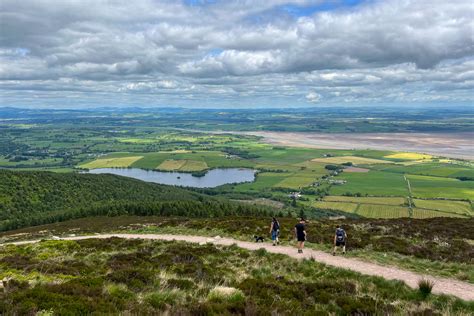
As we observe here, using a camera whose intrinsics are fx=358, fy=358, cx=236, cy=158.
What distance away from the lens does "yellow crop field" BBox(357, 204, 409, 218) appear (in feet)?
323

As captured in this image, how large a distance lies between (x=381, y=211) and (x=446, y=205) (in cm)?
2113

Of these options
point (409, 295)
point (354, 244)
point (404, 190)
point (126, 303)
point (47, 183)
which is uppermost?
point (126, 303)

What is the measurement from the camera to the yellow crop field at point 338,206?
110 m

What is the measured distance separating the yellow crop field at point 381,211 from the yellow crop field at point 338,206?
240 cm

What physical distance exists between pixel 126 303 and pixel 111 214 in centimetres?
6160

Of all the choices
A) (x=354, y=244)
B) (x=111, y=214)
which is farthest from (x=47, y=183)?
(x=354, y=244)

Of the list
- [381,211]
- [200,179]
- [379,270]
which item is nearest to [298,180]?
[200,179]

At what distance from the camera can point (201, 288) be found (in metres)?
14.1

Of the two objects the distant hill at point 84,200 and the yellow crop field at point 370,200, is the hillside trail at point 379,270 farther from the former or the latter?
the yellow crop field at point 370,200

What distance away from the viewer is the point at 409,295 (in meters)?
14.6

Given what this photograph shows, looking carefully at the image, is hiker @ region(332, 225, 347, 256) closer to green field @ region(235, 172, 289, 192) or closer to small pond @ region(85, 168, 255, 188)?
green field @ region(235, 172, 289, 192)

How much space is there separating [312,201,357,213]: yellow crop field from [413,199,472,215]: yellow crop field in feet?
62.6

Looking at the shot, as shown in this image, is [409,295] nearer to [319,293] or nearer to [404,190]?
[319,293]

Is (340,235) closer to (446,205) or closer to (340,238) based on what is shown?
(340,238)
